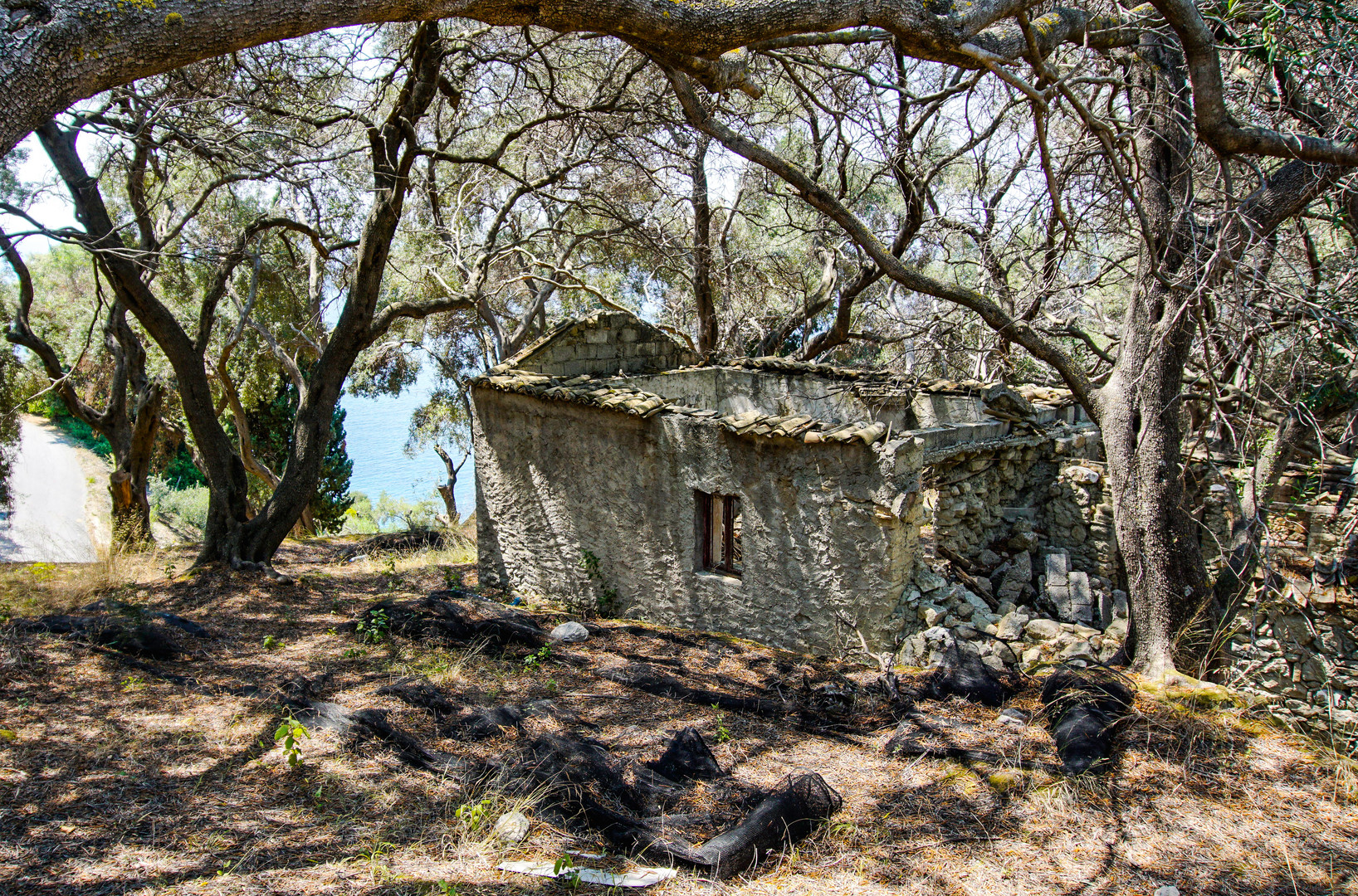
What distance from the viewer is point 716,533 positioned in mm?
8469

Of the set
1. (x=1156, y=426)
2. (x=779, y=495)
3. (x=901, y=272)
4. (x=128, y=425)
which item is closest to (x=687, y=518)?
(x=779, y=495)

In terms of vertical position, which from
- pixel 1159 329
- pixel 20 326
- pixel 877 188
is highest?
pixel 877 188

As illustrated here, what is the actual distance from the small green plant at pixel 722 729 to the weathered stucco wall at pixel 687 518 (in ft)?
7.04

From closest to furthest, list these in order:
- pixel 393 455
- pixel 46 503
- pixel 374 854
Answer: pixel 374 854
pixel 46 503
pixel 393 455

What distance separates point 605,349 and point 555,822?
25.8 ft

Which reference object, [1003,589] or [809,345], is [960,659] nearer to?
[1003,589]

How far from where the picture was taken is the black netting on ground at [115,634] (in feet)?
19.9

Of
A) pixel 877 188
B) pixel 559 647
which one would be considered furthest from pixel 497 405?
pixel 877 188

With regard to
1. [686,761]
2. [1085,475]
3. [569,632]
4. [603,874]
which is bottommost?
[603,874]

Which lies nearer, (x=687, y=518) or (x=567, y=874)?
(x=567, y=874)

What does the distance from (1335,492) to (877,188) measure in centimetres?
1282

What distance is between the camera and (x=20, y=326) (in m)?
9.70

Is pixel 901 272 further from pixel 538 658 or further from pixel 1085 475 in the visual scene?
pixel 1085 475

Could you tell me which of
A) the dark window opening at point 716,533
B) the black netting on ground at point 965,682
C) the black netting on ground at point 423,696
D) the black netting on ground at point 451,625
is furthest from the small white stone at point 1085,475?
the black netting on ground at point 423,696
